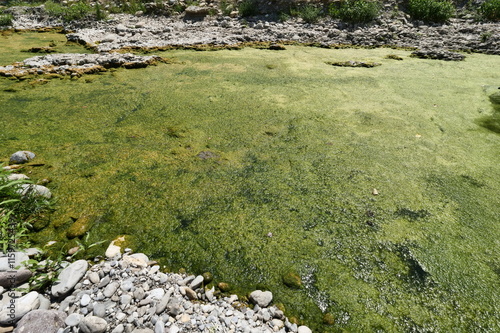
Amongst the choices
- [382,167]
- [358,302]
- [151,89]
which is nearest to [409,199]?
[382,167]

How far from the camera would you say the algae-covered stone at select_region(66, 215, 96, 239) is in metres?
1.91

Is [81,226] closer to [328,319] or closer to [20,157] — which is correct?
[20,157]

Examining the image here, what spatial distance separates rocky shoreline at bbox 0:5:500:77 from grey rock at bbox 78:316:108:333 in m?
5.18

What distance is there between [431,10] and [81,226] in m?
10.7

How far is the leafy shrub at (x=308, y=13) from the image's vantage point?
9.16 meters

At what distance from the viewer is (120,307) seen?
4.60 feet

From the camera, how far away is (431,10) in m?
8.45

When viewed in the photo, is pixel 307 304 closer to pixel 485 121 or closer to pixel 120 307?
pixel 120 307

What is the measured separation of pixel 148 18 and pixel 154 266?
37.2 feet

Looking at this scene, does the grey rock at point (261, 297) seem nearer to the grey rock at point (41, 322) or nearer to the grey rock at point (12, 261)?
the grey rock at point (41, 322)

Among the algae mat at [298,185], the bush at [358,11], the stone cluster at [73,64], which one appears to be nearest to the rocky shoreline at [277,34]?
the stone cluster at [73,64]

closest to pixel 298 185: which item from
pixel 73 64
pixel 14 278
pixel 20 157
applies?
pixel 14 278

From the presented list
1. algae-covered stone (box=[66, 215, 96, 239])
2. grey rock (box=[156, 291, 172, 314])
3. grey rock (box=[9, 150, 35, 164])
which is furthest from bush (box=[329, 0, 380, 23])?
grey rock (box=[156, 291, 172, 314])

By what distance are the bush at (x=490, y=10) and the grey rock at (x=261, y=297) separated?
35.3ft
